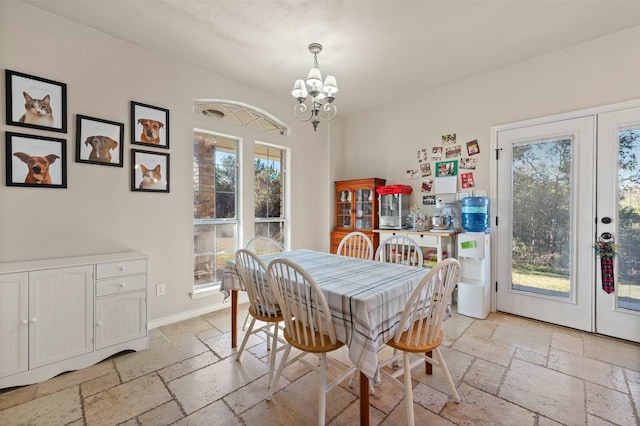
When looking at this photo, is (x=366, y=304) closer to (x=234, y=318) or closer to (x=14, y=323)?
(x=234, y=318)

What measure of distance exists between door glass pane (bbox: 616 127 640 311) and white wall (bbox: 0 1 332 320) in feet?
12.8

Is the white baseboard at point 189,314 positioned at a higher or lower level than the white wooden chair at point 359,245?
lower

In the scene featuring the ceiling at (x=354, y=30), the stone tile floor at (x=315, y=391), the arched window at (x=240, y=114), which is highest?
the ceiling at (x=354, y=30)

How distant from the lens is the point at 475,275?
323 cm

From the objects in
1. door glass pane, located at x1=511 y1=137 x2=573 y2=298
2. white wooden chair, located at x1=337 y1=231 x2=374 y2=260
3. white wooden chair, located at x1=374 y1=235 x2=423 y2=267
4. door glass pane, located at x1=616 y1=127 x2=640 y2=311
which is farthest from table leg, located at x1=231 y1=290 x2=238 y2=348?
door glass pane, located at x1=616 y1=127 x2=640 y2=311

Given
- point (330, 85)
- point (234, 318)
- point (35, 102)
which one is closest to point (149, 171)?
point (35, 102)

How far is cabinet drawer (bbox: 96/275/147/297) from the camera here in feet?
7.30

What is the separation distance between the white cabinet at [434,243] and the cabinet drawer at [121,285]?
2.88m

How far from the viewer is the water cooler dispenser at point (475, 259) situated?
10.3ft

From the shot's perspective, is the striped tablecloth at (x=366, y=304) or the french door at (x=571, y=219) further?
the french door at (x=571, y=219)

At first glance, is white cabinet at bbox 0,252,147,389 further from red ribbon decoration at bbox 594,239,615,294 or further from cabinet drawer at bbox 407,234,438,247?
red ribbon decoration at bbox 594,239,615,294

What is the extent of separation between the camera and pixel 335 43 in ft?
8.87

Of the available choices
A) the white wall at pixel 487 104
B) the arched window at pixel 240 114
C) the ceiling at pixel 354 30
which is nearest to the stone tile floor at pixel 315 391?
the white wall at pixel 487 104

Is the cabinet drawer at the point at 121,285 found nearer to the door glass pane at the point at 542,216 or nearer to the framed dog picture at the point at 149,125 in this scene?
the framed dog picture at the point at 149,125
